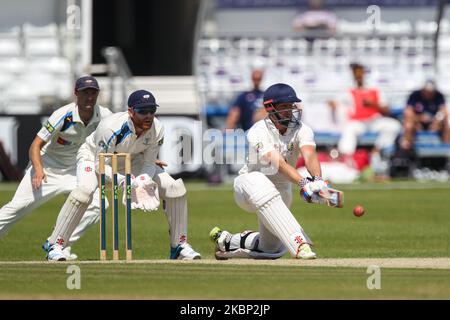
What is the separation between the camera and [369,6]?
90.1ft

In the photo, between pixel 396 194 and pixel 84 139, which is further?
pixel 396 194

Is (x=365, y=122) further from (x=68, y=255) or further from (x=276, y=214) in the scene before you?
(x=276, y=214)

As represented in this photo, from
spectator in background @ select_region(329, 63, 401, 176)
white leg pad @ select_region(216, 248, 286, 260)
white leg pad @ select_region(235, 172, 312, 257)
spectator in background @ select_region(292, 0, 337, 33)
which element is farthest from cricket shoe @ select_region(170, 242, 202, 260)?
spectator in background @ select_region(292, 0, 337, 33)

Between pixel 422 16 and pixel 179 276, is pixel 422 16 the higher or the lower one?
the higher one

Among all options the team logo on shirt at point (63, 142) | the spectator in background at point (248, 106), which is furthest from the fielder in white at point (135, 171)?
the spectator in background at point (248, 106)

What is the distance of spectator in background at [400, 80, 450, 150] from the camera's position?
2020 cm

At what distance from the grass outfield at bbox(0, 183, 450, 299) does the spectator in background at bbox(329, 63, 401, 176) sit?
43.9 inches

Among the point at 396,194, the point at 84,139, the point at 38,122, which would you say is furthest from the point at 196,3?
the point at 84,139

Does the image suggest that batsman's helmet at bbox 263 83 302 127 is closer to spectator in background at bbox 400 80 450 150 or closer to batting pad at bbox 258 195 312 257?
batting pad at bbox 258 195 312 257

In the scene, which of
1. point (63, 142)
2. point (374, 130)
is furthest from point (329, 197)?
→ point (374, 130)
